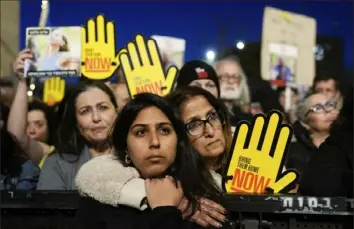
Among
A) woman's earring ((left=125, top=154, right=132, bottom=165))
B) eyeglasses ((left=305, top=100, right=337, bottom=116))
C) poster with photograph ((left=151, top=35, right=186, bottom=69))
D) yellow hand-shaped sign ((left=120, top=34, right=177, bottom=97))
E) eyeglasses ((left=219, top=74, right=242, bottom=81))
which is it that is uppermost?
poster with photograph ((left=151, top=35, right=186, bottom=69))

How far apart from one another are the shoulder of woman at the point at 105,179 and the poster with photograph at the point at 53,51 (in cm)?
104

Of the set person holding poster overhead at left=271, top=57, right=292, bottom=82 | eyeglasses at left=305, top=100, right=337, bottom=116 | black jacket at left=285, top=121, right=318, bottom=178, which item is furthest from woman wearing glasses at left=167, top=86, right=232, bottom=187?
person holding poster overhead at left=271, top=57, right=292, bottom=82

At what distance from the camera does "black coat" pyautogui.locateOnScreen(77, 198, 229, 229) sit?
6.50ft

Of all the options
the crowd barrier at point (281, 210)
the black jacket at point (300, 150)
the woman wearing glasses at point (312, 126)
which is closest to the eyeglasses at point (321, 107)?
the woman wearing glasses at point (312, 126)

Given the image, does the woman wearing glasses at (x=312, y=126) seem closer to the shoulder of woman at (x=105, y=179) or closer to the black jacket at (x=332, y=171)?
the black jacket at (x=332, y=171)

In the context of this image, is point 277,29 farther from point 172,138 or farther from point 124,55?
point 172,138

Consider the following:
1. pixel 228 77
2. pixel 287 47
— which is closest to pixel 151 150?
pixel 228 77

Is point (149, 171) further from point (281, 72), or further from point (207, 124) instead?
point (281, 72)

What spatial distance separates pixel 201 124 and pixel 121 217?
0.59 m

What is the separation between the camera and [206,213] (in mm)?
2082

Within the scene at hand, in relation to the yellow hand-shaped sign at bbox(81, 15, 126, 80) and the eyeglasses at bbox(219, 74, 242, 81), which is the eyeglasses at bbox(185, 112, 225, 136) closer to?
the yellow hand-shaped sign at bbox(81, 15, 126, 80)

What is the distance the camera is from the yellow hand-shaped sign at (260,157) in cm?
256

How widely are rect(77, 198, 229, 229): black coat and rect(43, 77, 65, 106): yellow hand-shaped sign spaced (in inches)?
105

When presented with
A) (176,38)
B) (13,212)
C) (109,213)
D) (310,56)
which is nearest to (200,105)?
(109,213)
